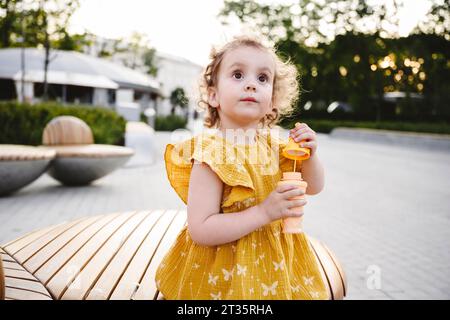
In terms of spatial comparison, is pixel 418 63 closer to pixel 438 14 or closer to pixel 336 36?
pixel 438 14

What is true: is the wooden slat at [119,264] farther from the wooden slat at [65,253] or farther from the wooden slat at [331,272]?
the wooden slat at [331,272]

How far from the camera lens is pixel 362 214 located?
17.0ft

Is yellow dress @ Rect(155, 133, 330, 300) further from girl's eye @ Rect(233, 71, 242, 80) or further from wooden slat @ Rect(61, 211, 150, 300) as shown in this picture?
wooden slat @ Rect(61, 211, 150, 300)

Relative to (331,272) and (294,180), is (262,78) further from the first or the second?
(331,272)

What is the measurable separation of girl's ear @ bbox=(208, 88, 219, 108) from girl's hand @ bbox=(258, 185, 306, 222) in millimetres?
465

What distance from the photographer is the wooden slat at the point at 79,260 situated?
5.13ft

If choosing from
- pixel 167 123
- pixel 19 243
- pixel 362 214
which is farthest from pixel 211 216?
pixel 167 123

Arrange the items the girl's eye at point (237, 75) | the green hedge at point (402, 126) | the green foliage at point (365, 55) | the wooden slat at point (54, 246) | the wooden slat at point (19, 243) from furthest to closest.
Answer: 1. the green foliage at point (365, 55)
2. the green hedge at point (402, 126)
3. the wooden slat at point (19, 243)
4. the wooden slat at point (54, 246)
5. the girl's eye at point (237, 75)

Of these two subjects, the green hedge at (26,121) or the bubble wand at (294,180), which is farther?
the green hedge at (26,121)

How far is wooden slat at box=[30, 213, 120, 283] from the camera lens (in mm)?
1675

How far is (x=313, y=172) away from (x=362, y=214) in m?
4.07

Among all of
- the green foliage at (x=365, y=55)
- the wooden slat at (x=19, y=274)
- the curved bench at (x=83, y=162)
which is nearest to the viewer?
the wooden slat at (x=19, y=274)

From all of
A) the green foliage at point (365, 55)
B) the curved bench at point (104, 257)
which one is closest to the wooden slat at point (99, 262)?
the curved bench at point (104, 257)

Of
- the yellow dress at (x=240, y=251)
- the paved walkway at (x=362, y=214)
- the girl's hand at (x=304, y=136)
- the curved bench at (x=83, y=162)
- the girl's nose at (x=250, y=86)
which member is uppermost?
the girl's nose at (x=250, y=86)
